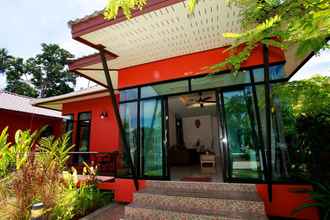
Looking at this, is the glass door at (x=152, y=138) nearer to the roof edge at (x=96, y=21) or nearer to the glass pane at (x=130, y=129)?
the glass pane at (x=130, y=129)

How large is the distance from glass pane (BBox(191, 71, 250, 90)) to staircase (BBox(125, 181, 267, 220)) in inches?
93.9

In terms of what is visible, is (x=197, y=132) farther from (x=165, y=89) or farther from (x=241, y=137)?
(x=241, y=137)

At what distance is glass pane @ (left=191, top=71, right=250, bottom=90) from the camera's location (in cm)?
450

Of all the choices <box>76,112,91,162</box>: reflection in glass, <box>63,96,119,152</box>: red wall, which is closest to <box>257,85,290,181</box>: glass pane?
<box>63,96,119,152</box>: red wall

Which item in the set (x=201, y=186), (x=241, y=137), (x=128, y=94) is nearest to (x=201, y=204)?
(x=201, y=186)

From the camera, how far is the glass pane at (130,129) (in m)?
5.33

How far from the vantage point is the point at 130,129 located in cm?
548

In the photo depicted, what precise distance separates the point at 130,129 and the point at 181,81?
2.05 meters

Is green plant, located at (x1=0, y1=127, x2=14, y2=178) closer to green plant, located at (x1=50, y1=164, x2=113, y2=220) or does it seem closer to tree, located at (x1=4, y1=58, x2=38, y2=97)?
green plant, located at (x1=50, y1=164, x2=113, y2=220)

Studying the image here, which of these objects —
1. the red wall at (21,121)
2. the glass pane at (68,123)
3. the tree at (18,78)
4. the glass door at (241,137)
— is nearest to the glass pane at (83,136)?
the glass pane at (68,123)

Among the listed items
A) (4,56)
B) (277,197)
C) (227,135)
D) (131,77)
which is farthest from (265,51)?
(4,56)

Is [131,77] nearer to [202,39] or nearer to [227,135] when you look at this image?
[202,39]

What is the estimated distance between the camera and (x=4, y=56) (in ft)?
93.9

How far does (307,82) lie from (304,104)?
16.8 inches
